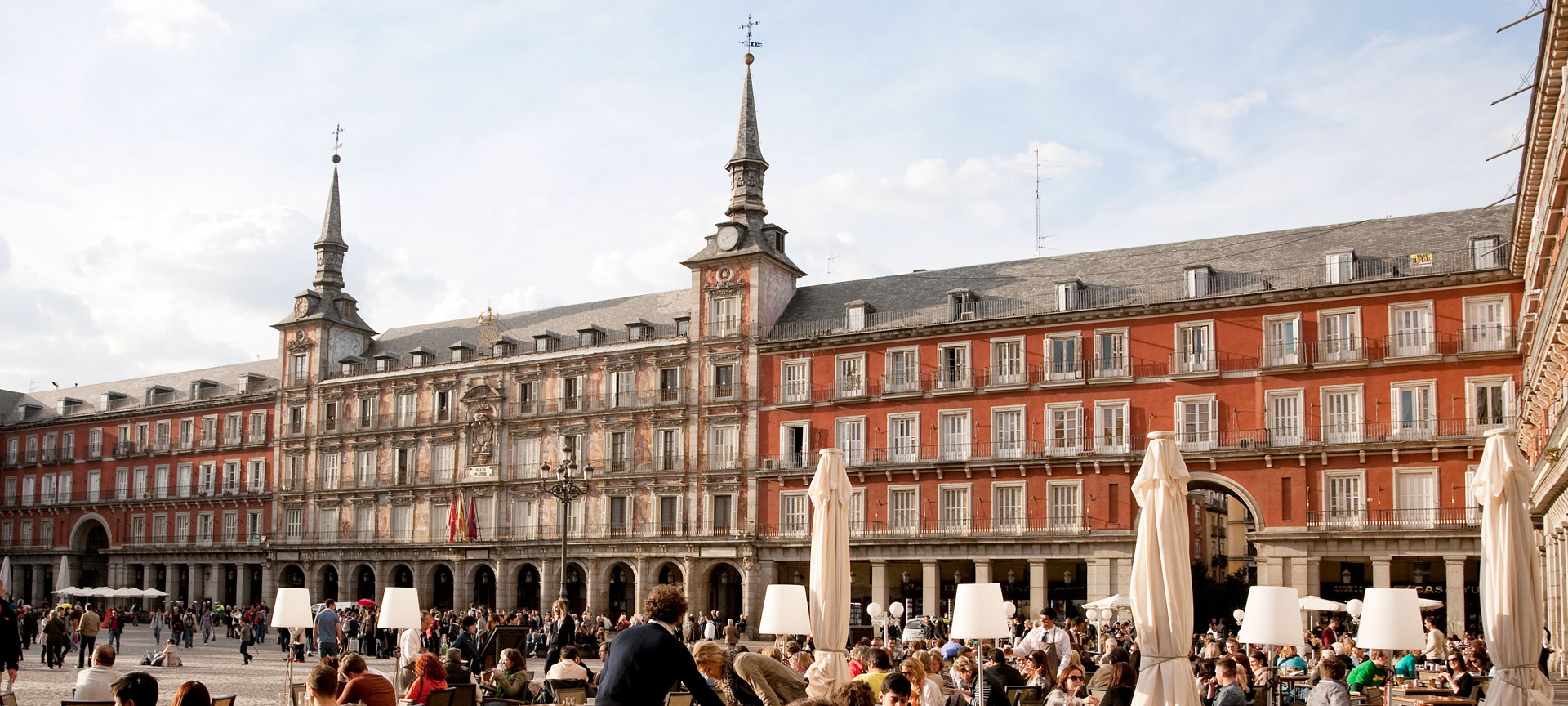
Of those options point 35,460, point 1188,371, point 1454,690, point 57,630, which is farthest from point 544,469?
point 35,460

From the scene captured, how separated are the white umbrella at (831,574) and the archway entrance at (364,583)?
4587 cm

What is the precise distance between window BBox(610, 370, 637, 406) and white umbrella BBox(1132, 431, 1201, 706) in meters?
39.2

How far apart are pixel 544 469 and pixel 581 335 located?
59.1ft

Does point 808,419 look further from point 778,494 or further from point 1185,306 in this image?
point 1185,306

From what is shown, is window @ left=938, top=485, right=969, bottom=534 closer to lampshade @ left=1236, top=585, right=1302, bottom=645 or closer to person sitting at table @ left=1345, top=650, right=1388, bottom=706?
person sitting at table @ left=1345, top=650, right=1388, bottom=706

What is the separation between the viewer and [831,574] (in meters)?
16.2

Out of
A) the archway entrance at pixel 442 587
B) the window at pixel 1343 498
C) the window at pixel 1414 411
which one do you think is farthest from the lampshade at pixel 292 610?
the archway entrance at pixel 442 587

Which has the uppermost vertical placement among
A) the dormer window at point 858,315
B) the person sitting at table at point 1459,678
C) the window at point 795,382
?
the dormer window at point 858,315

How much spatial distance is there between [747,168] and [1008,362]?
46.5 ft

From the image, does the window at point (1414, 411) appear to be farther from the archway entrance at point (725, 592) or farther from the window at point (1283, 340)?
the archway entrance at point (725, 592)

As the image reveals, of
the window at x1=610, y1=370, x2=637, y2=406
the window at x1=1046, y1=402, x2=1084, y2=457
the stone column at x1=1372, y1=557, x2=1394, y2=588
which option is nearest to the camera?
the stone column at x1=1372, y1=557, x2=1394, y2=588

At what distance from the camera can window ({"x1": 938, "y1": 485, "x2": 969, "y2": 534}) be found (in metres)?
44.7

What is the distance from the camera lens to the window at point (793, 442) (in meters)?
47.8

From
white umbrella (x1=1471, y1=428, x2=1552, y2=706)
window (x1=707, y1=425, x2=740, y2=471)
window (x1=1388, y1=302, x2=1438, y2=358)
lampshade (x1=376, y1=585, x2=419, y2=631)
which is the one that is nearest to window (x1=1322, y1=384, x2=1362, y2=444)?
window (x1=1388, y1=302, x2=1438, y2=358)
